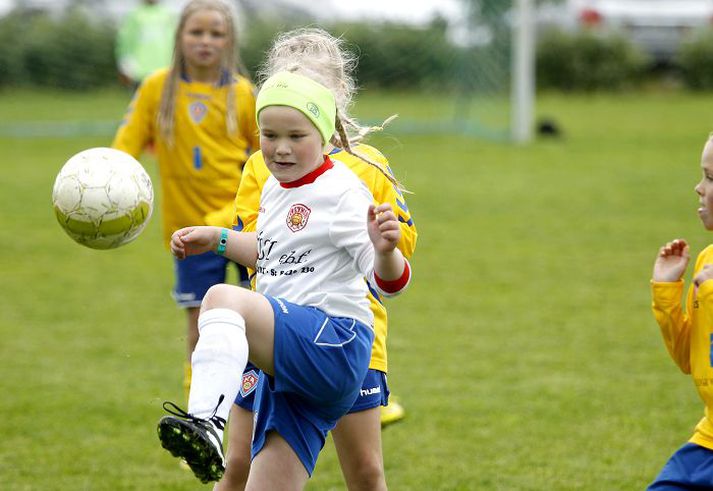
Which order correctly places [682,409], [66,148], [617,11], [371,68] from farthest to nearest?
1. [617,11]
2. [371,68]
3. [66,148]
4. [682,409]

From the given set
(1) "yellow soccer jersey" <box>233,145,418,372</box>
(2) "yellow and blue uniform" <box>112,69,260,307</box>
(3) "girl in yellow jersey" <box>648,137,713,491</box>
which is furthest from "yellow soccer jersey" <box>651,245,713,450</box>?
(2) "yellow and blue uniform" <box>112,69,260,307</box>

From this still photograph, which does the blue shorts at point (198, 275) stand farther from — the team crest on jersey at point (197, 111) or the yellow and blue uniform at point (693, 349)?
the yellow and blue uniform at point (693, 349)

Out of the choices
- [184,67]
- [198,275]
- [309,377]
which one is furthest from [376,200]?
[184,67]

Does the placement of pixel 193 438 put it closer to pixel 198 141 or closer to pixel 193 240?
pixel 193 240

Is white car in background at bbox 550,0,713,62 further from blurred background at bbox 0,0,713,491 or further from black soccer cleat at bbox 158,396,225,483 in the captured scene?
black soccer cleat at bbox 158,396,225,483

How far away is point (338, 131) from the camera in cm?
380

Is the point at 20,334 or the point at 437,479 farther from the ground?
the point at 20,334

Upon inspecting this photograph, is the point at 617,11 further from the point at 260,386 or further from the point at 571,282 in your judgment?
the point at 260,386

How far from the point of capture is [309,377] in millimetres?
3336

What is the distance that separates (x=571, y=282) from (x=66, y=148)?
35.5ft

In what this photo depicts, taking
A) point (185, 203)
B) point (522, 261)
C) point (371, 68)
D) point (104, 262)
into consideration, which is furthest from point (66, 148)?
point (185, 203)

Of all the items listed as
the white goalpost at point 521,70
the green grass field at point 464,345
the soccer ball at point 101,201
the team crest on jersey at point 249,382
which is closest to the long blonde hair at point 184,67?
the soccer ball at point 101,201

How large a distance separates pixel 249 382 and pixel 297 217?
704 millimetres

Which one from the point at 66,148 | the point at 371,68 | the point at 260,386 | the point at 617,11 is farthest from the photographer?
the point at 617,11
